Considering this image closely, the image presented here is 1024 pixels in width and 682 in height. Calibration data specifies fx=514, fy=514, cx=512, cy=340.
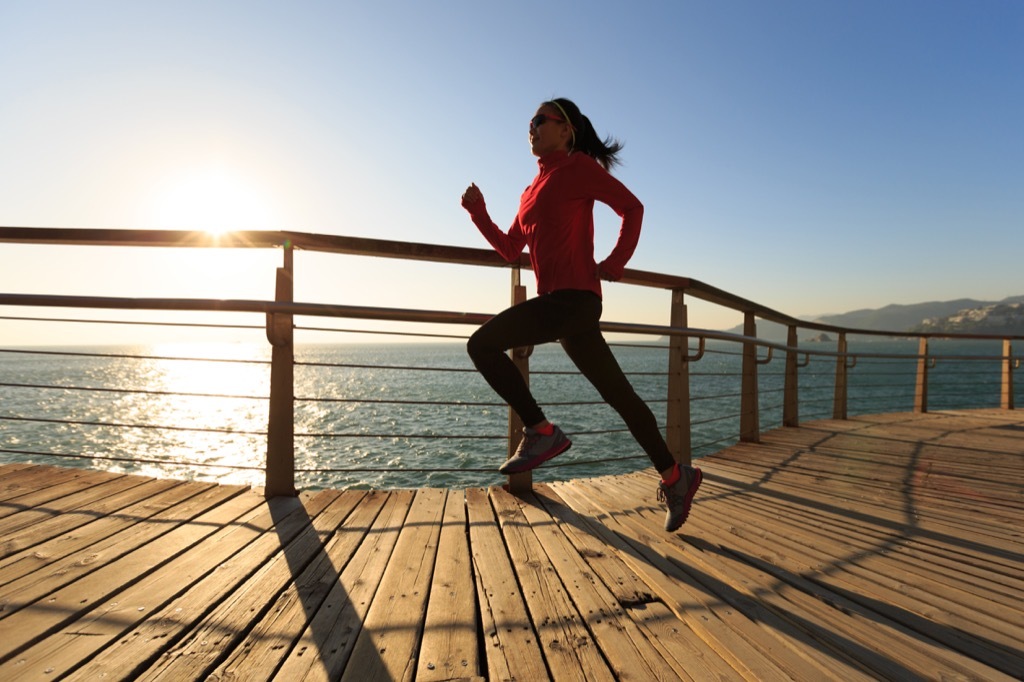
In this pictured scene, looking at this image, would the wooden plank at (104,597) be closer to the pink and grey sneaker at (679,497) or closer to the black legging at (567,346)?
the black legging at (567,346)

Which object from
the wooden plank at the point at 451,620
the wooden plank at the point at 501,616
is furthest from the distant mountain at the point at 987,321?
the wooden plank at the point at 451,620

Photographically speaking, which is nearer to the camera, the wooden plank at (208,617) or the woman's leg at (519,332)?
the wooden plank at (208,617)

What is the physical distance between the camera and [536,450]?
1.97 m

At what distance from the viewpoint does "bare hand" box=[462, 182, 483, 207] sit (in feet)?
6.59

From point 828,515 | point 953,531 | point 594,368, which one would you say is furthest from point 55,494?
point 953,531

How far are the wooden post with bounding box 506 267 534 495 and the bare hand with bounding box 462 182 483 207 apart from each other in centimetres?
52

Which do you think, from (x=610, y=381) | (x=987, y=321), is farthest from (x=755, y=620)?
(x=987, y=321)

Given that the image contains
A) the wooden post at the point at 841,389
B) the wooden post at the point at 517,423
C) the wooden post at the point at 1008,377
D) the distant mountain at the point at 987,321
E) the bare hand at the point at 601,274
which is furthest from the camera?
the distant mountain at the point at 987,321

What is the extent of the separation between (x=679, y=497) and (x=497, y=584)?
31.7 inches

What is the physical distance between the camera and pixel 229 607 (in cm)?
128

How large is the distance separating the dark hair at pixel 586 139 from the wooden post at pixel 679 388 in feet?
3.65

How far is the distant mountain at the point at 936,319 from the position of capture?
100875 millimetres

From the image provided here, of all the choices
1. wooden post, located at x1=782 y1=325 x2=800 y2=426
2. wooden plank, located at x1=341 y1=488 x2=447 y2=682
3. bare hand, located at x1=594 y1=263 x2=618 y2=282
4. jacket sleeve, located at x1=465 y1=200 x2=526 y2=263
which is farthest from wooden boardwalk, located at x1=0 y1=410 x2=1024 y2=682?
wooden post, located at x1=782 y1=325 x2=800 y2=426

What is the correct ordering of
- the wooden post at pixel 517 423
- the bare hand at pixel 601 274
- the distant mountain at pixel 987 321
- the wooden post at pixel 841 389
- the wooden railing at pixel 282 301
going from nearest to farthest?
the bare hand at pixel 601 274 → the wooden railing at pixel 282 301 → the wooden post at pixel 517 423 → the wooden post at pixel 841 389 → the distant mountain at pixel 987 321
